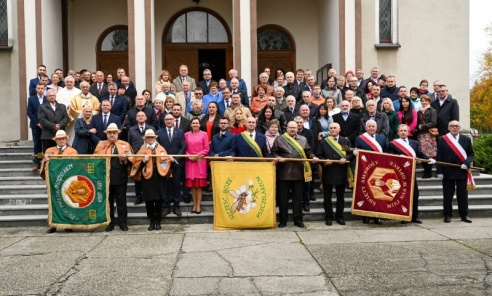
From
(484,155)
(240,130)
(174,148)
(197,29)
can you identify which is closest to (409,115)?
(240,130)

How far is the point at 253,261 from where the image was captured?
24.1ft

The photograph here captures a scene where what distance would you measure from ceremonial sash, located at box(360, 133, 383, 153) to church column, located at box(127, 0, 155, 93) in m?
6.81

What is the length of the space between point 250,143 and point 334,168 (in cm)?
170

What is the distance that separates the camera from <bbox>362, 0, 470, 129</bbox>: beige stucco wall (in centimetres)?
1700

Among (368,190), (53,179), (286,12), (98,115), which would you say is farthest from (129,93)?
(286,12)

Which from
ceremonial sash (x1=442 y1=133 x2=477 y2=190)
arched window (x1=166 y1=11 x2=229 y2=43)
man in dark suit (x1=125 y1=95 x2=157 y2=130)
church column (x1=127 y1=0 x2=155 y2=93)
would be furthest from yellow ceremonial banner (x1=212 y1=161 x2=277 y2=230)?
arched window (x1=166 y1=11 x2=229 y2=43)

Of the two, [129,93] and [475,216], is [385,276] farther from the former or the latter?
[129,93]

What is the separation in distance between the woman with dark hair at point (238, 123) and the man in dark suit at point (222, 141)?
0.29m

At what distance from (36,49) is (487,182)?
12.4 meters

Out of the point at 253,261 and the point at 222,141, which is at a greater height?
the point at 222,141

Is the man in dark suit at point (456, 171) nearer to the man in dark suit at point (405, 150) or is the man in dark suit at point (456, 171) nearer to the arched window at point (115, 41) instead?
the man in dark suit at point (405, 150)

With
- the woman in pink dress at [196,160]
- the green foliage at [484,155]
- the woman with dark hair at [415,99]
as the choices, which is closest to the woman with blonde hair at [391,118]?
the woman with dark hair at [415,99]

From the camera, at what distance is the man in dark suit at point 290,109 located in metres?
11.4

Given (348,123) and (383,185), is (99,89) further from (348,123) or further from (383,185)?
(383,185)
